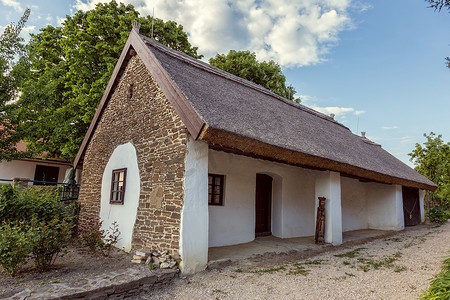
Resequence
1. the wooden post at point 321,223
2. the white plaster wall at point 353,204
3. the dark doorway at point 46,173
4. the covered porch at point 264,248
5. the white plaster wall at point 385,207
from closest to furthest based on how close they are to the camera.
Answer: the covered porch at point 264,248 < the wooden post at point 321,223 < the white plaster wall at point 353,204 < the white plaster wall at point 385,207 < the dark doorway at point 46,173

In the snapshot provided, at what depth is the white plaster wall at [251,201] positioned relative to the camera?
6.66 meters

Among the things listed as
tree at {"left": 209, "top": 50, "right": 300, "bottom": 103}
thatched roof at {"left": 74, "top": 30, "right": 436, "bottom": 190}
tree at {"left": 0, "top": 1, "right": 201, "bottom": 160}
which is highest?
tree at {"left": 209, "top": 50, "right": 300, "bottom": 103}

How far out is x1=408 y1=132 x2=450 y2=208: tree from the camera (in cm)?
1681

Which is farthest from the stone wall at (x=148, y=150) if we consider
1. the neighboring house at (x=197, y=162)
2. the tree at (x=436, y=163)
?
the tree at (x=436, y=163)

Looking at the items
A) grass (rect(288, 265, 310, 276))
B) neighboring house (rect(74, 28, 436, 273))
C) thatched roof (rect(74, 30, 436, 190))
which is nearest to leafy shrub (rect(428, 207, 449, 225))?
neighboring house (rect(74, 28, 436, 273))

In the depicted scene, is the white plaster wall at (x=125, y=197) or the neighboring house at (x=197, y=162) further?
the white plaster wall at (x=125, y=197)

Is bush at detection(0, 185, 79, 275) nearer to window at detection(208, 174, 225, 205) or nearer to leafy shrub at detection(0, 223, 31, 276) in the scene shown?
leafy shrub at detection(0, 223, 31, 276)

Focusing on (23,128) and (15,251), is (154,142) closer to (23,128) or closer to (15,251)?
(15,251)

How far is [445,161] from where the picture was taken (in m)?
16.8

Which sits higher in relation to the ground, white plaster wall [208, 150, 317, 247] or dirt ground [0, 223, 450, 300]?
white plaster wall [208, 150, 317, 247]

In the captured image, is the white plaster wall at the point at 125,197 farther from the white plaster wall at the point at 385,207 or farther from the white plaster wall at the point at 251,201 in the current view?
the white plaster wall at the point at 385,207

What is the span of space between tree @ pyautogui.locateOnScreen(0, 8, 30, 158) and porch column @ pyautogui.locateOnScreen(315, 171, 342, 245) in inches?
311

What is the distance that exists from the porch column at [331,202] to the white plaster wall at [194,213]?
3.99m

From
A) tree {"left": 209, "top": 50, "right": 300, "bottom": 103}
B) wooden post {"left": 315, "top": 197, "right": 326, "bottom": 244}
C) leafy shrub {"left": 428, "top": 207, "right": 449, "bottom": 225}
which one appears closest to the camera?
wooden post {"left": 315, "top": 197, "right": 326, "bottom": 244}
